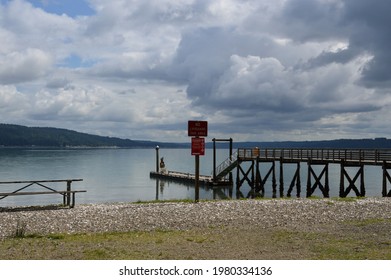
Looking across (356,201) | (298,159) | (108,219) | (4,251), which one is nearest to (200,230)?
(108,219)

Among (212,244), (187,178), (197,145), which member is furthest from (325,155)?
(212,244)

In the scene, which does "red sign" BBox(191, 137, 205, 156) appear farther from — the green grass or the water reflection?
the water reflection

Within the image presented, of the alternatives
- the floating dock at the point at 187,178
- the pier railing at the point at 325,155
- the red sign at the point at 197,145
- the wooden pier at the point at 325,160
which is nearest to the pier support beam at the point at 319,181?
the wooden pier at the point at 325,160

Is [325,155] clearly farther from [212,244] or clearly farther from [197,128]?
[212,244]

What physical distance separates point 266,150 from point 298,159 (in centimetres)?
545

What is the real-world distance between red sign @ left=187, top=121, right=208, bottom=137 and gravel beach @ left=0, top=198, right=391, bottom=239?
4.70m

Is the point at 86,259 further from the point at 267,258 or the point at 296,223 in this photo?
the point at 296,223

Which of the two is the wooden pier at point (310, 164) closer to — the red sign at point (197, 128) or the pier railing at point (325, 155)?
the pier railing at point (325, 155)

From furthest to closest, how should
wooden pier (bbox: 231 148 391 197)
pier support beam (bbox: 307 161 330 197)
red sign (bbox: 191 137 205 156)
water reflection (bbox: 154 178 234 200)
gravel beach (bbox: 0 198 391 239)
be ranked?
water reflection (bbox: 154 178 234 200) < pier support beam (bbox: 307 161 330 197) < wooden pier (bbox: 231 148 391 197) < red sign (bbox: 191 137 205 156) < gravel beach (bbox: 0 198 391 239)

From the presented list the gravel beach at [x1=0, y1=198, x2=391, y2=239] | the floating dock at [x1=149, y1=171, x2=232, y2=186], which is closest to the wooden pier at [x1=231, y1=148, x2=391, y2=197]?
the floating dock at [x1=149, y1=171, x2=232, y2=186]

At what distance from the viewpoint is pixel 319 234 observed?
15398 millimetres

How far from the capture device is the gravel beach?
54.9ft

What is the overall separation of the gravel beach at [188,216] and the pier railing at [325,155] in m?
16.3

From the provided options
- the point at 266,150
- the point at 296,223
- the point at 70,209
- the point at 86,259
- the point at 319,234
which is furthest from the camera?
the point at 266,150
